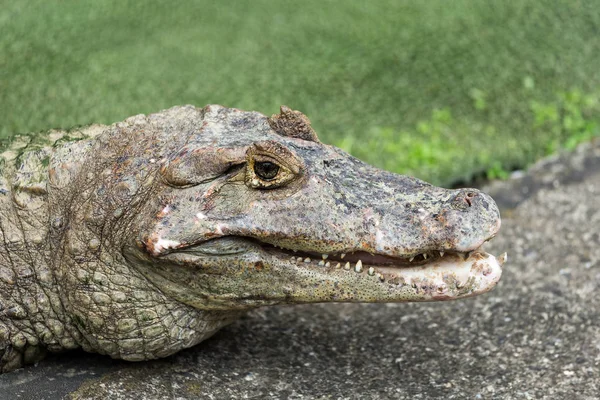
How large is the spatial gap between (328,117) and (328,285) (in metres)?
3.46

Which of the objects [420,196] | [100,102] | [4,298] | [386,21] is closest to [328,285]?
[420,196]

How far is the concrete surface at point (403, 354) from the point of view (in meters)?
3.54

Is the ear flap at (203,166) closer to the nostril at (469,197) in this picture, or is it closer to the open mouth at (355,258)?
the open mouth at (355,258)

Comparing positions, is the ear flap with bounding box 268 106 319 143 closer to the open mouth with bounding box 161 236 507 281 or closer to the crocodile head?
the crocodile head

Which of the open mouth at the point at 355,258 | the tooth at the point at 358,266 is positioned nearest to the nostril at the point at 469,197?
the open mouth at the point at 355,258

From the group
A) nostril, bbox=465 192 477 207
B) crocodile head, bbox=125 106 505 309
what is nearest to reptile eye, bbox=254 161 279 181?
crocodile head, bbox=125 106 505 309

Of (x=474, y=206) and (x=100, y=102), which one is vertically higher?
(x=100, y=102)

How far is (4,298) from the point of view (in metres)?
3.46

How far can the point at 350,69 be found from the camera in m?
7.35

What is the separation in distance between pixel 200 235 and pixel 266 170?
39 centimetres

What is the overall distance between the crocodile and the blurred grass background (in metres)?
2.20

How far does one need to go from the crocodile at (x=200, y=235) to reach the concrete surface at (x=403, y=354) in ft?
0.59

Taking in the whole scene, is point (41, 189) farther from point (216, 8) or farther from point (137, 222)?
point (216, 8)

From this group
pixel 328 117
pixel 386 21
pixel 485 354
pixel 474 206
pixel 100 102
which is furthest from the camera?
pixel 386 21
